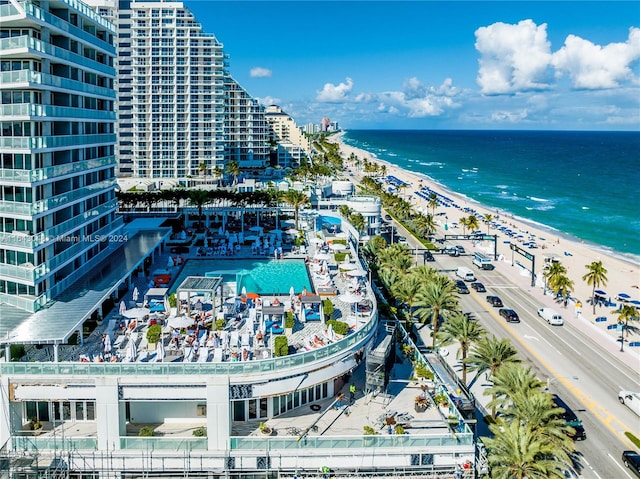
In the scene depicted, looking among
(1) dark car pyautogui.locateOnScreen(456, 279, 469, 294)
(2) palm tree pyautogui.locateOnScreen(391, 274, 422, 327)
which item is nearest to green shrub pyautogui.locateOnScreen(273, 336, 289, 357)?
(2) palm tree pyautogui.locateOnScreen(391, 274, 422, 327)

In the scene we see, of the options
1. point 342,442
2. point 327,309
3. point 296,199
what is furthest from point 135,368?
point 296,199

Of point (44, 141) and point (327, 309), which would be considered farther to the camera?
point (327, 309)

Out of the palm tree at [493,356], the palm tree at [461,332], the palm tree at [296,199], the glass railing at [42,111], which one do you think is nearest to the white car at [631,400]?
the palm tree at [493,356]

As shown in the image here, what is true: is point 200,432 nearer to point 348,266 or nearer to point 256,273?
point 348,266

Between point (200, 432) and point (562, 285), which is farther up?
point (562, 285)

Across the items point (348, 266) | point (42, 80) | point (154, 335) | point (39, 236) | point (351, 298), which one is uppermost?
point (42, 80)

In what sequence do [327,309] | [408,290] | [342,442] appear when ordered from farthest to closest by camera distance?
[408,290]
[327,309]
[342,442]

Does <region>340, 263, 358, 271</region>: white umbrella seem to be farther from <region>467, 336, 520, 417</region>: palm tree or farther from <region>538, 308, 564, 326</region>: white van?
<region>538, 308, 564, 326</region>: white van
